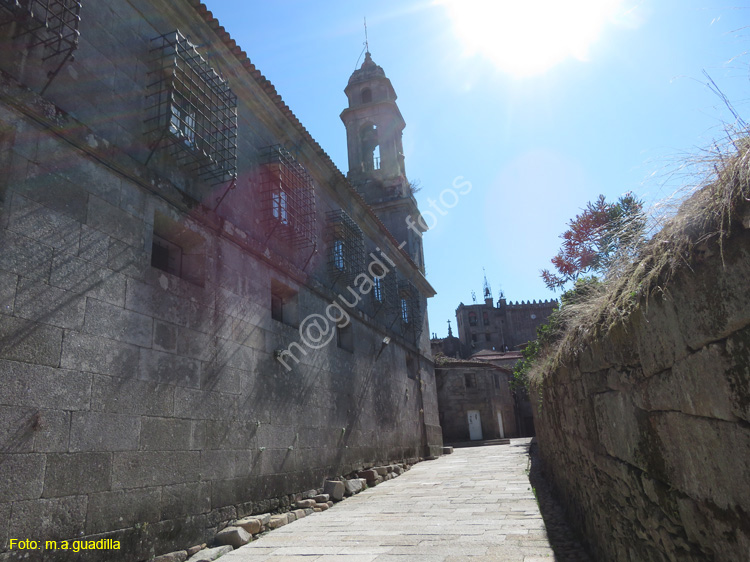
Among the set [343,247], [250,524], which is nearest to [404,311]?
[343,247]

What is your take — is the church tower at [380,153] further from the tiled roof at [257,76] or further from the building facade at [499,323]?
the building facade at [499,323]

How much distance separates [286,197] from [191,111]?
8.72ft

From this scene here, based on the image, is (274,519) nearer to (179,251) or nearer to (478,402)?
(179,251)

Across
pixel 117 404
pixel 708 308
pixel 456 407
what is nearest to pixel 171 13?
pixel 117 404

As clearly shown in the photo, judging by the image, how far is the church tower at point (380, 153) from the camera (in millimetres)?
18109

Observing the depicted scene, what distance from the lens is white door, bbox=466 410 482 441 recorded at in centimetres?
2703

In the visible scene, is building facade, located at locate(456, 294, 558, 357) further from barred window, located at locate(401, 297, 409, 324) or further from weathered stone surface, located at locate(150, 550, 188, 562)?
weathered stone surface, located at locate(150, 550, 188, 562)

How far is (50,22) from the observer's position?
4598mm

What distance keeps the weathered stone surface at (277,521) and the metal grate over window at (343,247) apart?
504cm

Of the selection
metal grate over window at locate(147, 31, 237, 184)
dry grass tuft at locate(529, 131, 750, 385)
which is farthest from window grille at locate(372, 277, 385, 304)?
dry grass tuft at locate(529, 131, 750, 385)

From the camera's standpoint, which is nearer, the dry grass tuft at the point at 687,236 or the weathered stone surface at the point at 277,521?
the dry grass tuft at the point at 687,236

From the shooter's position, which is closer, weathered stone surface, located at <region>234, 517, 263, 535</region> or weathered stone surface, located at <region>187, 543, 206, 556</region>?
weathered stone surface, located at <region>187, 543, 206, 556</region>

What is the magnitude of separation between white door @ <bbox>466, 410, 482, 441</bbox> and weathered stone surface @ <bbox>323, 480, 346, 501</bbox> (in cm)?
2002

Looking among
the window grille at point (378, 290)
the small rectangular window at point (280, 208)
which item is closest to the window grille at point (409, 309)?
the window grille at point (378, 290)
